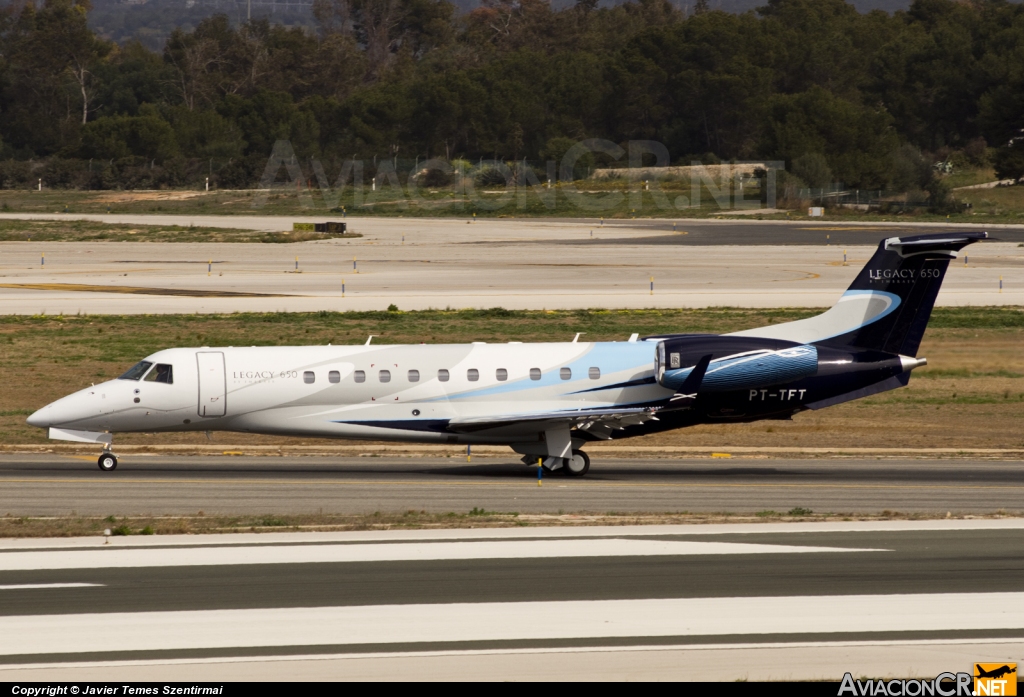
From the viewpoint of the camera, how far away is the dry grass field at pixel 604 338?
34.8 metres

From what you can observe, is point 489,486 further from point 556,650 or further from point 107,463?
point 556,650

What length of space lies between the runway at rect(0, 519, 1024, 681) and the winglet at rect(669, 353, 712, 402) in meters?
6.05

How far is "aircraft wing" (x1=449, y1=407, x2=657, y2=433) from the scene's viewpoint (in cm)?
2753

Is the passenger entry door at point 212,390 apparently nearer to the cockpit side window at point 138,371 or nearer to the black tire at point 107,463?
the cockpit side window at point 138,371

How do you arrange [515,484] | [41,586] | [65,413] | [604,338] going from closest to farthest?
[41,586], [65,413], [515,484], [604,338]

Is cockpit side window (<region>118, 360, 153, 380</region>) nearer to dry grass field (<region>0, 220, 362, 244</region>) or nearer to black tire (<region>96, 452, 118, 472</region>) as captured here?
black tire (<region>96, 452, 118, 472</region>)

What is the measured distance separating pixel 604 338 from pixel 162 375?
72.1 ft

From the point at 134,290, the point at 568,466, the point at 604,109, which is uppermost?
the point at 604,109

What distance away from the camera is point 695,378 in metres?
27.5

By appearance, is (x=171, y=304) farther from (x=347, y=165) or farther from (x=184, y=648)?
(x=347, y=165)

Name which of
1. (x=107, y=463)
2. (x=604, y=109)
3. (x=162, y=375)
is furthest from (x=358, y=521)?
(x=604, y=109)

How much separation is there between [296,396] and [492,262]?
155ft

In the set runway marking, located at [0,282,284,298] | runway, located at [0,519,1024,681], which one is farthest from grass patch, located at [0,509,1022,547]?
runway marking, located at [0,282,284,298]

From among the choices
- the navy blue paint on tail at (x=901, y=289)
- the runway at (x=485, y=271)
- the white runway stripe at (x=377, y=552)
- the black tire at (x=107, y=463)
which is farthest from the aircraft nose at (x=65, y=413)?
the runway at (x=485, y=271)
